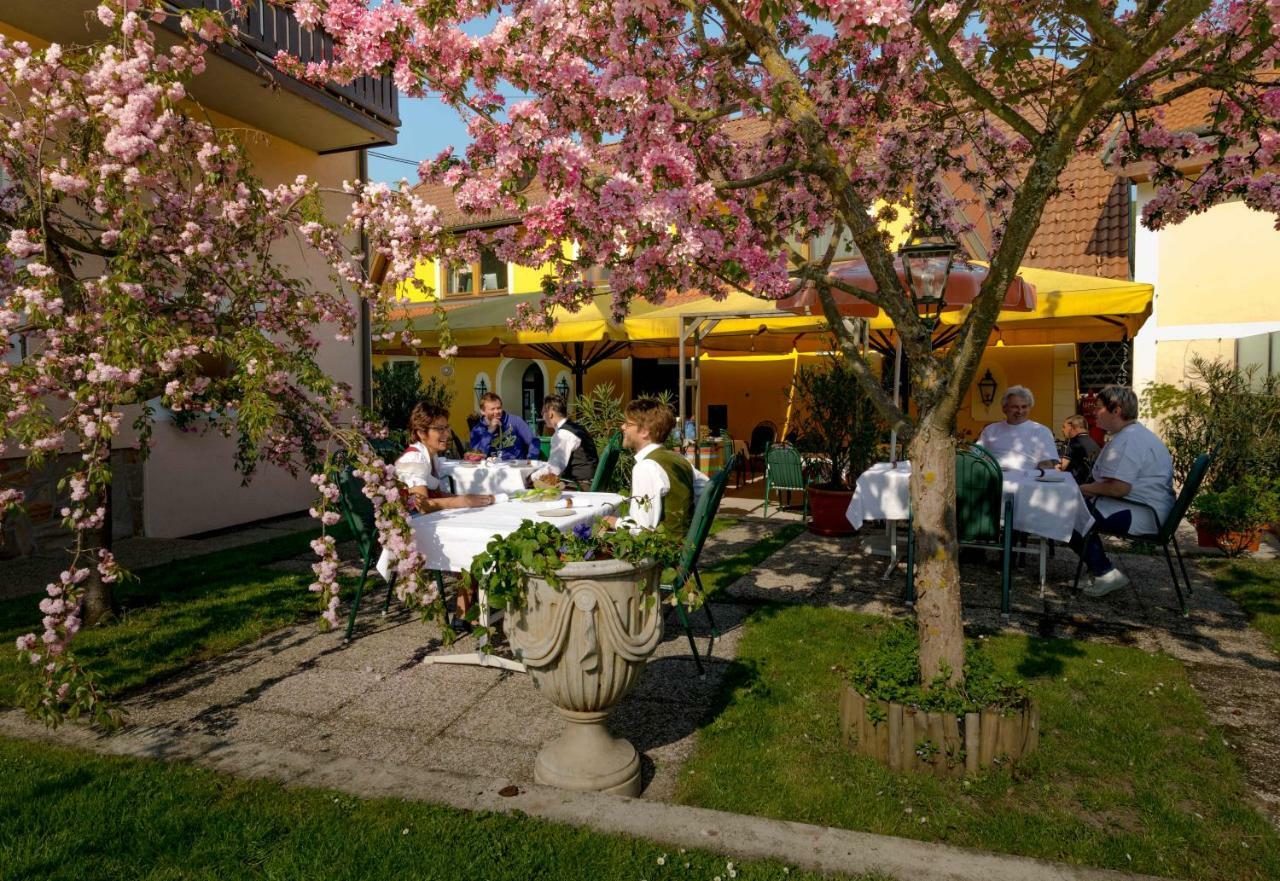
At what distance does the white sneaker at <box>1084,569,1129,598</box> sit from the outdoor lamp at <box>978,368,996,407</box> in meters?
8.16

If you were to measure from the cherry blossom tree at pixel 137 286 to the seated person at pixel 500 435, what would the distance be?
261cm

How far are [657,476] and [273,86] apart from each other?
473 centimetres

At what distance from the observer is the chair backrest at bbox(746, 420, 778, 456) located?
1505 cm

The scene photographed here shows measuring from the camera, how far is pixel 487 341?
9078mm

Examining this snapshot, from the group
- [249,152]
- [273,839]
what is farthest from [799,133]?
[249,152]

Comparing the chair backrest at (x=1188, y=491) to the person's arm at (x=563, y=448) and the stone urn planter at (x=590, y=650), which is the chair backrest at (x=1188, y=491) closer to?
the stone urn planter at (x=590, y=650)

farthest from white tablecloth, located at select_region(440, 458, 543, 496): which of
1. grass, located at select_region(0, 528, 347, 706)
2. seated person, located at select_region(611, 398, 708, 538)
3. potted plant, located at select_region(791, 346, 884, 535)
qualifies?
potted plant, located at select_region(791, 346, 884, 535)

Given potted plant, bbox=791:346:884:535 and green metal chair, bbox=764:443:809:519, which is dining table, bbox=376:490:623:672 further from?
green metal chair, bbox=764:443:809:519

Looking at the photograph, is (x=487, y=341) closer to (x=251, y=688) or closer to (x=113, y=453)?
(x=113, y=453)

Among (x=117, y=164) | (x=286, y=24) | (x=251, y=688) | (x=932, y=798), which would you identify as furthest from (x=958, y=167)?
(x=286, y=24)

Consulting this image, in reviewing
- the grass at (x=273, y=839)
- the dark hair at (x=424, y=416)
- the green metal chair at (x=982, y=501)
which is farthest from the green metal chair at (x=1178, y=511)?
the dark hair at (x=424, y=416)

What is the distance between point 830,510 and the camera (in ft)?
25.1

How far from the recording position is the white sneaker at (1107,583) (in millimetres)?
5402

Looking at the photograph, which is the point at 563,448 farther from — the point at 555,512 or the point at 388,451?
the point at 555,512
